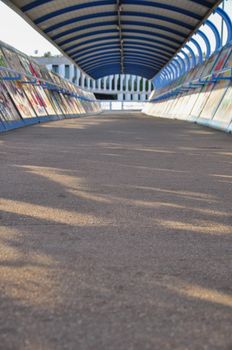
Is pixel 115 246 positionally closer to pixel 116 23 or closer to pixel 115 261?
pixel 115 261

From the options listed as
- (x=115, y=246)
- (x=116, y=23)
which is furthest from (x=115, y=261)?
(x=116, y=23)

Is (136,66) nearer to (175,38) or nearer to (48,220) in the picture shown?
(175,38)

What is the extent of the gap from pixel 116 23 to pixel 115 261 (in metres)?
24.9

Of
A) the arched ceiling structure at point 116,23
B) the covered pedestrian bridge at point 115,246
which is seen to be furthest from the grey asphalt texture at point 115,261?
the arched ceiling structure at point 116,23

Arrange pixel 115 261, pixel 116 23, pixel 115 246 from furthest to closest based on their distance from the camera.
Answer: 1. pixel 116 23
2. pixel 115 246
3. pixel 115 261

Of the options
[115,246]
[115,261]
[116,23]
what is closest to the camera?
[115,261]

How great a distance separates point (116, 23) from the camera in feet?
85.3

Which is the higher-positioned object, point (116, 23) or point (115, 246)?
point (116, 23)

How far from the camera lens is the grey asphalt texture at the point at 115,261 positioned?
184 centimetres

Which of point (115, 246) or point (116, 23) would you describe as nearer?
point (115, 246)

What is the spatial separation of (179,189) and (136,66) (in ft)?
154

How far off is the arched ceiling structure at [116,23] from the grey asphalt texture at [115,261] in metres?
14.9

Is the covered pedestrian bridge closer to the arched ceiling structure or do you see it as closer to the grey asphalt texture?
the grey asphalt texture

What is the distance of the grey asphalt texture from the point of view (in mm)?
1843
